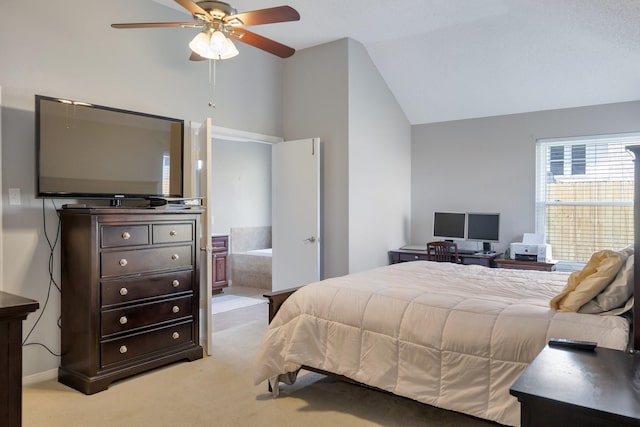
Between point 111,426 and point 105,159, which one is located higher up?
point 105,159

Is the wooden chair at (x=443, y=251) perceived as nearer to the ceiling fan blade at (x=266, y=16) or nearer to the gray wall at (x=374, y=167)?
the gray wall at (x=374, y=167)

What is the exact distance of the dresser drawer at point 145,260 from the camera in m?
3.06

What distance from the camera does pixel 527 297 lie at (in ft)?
8.41

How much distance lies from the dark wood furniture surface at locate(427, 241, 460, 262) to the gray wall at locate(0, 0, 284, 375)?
2839 mm

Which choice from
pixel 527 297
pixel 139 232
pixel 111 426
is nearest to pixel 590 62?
pixel 527 297

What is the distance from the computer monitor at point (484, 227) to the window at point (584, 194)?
1.61ft

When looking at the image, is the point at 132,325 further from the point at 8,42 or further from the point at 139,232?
the point at 8,42

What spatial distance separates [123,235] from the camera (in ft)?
10.3

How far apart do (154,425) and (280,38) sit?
3.80 m

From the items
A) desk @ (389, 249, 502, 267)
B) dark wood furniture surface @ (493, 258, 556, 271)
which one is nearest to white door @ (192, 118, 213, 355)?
desk @ (389, 249, 502, 267)

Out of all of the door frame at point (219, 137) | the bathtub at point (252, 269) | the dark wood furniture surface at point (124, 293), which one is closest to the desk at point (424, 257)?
the door frame at point (219, 137)

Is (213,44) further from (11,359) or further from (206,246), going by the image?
(11,359)

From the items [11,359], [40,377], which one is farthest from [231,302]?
[11,359]

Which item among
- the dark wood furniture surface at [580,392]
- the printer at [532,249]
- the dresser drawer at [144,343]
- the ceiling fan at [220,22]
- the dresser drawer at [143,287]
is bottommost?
the dresser drawer at [144,343]
